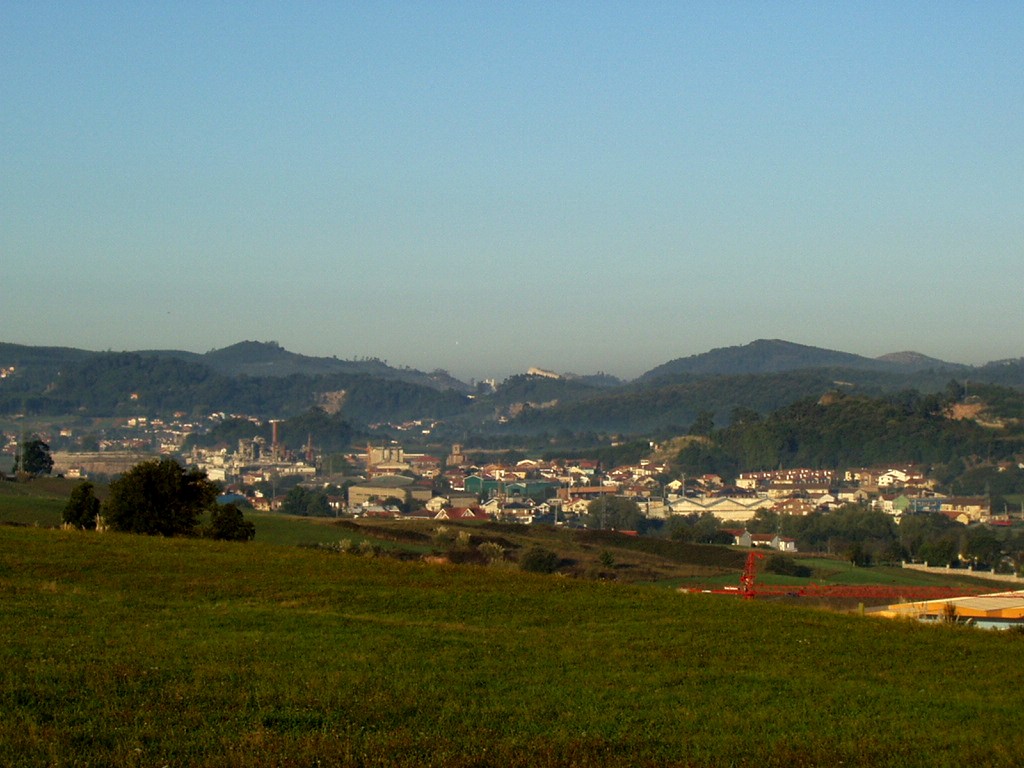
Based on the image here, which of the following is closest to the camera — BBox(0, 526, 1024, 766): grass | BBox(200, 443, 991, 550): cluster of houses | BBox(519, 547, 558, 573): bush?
BBox(0, 526, 1024, 766): grass

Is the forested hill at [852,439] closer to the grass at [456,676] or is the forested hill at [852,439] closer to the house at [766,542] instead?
the house at [766,542]

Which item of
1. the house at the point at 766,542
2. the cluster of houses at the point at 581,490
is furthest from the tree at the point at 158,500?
the cluster of houses at the point at 581,490

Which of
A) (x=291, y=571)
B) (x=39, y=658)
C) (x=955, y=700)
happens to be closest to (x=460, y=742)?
(x=39, y=658)

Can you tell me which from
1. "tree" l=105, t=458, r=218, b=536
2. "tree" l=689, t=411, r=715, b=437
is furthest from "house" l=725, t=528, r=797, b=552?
"tree" l=689, t=411, r=715, b=437

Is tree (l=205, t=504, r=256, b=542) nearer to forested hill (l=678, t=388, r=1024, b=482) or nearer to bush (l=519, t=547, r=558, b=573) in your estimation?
bush (l=519, t=547, r=558, b=573)

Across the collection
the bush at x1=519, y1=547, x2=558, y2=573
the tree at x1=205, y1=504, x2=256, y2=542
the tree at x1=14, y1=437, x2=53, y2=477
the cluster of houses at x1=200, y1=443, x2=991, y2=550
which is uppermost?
the tree at x1=205, y1=504, x2=256, y2=542

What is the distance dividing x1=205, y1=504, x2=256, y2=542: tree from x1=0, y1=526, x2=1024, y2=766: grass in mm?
8151

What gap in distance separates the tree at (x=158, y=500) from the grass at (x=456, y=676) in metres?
7.65

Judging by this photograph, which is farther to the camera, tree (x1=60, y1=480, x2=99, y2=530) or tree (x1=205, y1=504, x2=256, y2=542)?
tree (x1=60, y1=480, x2=99, y2=530)

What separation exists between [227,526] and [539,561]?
10672mm

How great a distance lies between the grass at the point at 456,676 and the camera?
8.35m

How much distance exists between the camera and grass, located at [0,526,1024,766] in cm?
835

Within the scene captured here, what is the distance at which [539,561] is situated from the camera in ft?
116

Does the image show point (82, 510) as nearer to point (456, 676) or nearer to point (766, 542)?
point (456, 676)
